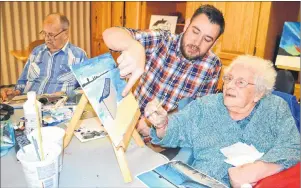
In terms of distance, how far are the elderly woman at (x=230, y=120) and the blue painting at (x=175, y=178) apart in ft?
0.97

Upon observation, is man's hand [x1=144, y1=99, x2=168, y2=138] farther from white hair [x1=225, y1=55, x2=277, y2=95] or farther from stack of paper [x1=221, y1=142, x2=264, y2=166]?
white hair [x1=225, y1=55, x2=277, y2=95]

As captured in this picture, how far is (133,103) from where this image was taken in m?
1.08

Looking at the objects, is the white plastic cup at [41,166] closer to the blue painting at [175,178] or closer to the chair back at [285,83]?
the blue painting at [175,178]

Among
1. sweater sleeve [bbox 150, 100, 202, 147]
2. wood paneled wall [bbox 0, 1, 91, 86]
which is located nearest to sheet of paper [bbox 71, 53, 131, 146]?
sweater sleeve [bbox 150, 100, 202, 147]

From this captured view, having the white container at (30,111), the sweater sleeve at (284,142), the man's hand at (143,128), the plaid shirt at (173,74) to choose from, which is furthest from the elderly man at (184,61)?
the white container at (30,111)

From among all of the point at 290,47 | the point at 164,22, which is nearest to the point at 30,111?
the point at 290,47

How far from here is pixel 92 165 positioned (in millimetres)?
980

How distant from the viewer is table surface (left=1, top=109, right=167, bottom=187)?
881 mm

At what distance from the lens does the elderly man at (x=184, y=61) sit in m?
1.66

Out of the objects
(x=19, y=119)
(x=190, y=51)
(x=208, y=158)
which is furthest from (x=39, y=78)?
(x=208, y=158)

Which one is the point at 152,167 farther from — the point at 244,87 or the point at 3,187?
the point at 244,87

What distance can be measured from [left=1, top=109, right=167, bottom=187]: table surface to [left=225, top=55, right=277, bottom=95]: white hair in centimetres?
64

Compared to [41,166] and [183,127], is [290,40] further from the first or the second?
[41,166]

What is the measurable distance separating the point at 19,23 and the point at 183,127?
320cm
